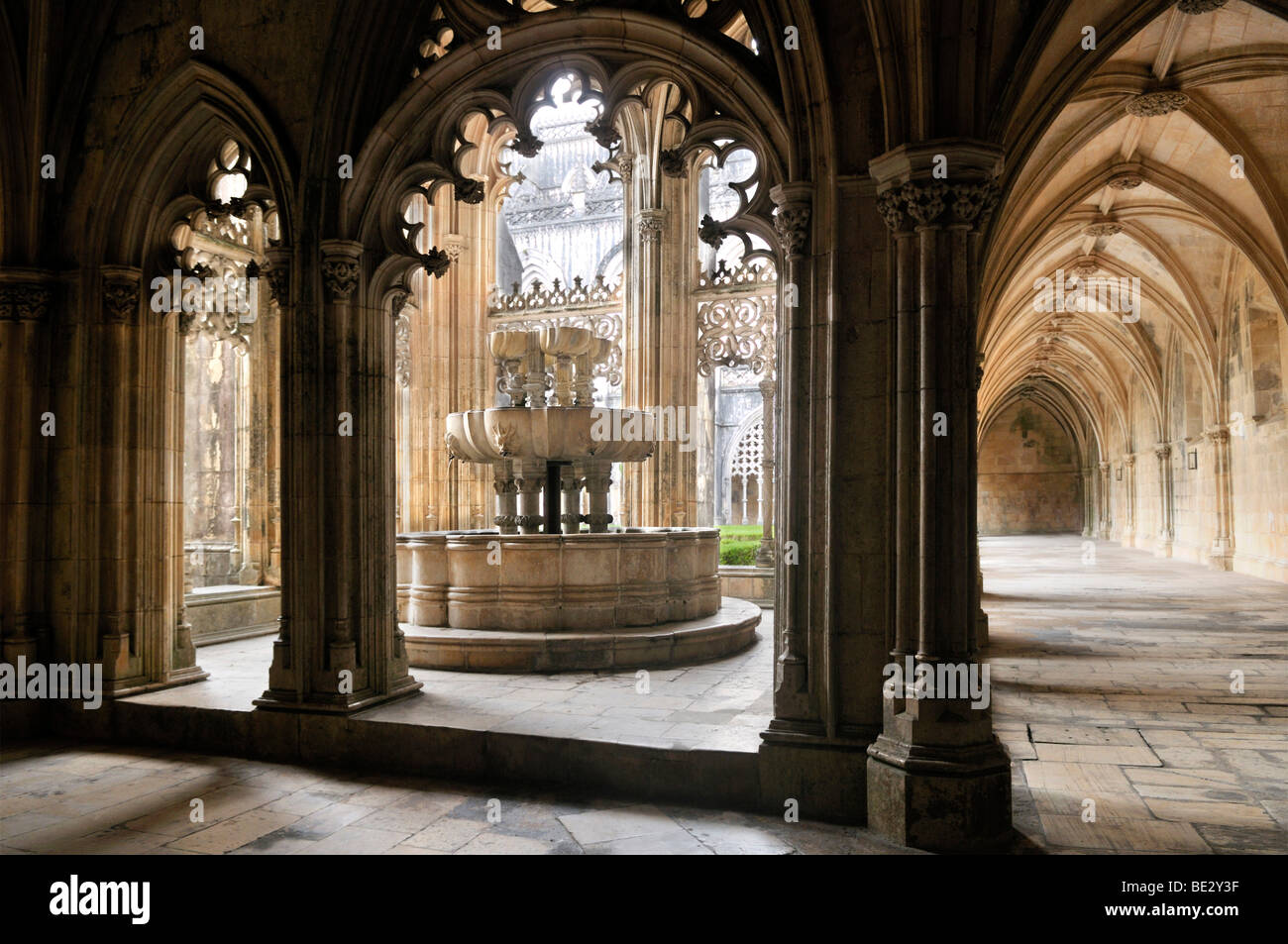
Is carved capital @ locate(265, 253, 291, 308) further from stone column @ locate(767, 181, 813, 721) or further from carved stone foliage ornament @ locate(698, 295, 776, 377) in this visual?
carved stone foliage ornament @ locate(698, 295, 776, 377)

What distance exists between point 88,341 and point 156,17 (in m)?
2.21

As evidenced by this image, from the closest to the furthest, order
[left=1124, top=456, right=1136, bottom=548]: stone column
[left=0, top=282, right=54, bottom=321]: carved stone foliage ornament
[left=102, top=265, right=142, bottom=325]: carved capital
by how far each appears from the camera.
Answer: [left=0, top=282, right=54, bottom=321]: carved stone foliage ornament
[left=102, top=265, right=142, bottom=325]: carved capital
[left=1124, top=456, right=1136, bottom=548]: stone column

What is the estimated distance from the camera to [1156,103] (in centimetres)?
991

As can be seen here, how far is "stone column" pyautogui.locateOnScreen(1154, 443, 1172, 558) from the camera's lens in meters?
21.5

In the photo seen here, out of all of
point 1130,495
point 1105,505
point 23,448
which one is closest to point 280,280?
point 23,448

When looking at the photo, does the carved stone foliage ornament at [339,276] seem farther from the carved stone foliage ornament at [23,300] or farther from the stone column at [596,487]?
the stone column at [596,487]

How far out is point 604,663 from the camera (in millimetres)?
6352

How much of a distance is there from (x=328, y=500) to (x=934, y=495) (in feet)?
11.5

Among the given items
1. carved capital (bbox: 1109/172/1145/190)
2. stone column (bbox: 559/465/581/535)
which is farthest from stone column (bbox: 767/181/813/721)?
carved capital (bbox: 1109/172/1145/190)

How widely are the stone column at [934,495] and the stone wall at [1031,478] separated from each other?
3427cm

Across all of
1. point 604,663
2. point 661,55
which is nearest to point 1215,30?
point 661,55

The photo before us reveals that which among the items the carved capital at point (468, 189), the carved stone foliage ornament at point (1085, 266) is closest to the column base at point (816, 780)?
the carved capital at point (468, 189)

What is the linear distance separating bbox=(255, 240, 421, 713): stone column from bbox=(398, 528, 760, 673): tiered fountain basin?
1133mm
